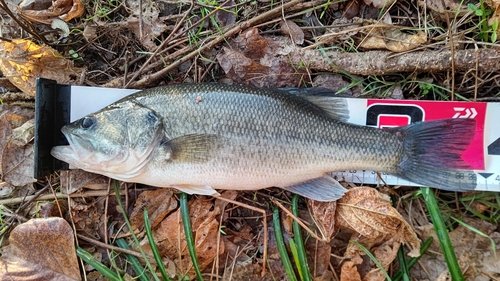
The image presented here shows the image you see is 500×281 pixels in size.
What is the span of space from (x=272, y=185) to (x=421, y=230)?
1247mm

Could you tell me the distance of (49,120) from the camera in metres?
3.07

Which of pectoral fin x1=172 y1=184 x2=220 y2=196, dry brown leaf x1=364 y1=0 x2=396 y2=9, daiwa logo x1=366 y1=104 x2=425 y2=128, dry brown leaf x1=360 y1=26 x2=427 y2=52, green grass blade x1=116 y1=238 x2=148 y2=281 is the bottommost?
green grass blade x1=116 y1=238 x2=148 y2=281

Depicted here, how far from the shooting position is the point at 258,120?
282 cm

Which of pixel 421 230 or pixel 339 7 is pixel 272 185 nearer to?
pixel 421 230

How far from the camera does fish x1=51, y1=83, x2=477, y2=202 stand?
2.78 m

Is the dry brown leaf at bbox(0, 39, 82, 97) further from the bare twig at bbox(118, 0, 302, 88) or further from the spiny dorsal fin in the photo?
the spiny dorsal fin

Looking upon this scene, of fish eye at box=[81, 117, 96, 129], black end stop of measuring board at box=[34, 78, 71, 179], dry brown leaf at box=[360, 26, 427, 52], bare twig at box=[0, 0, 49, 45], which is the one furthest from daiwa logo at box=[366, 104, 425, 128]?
bare twig at box=[0, 0, 49, 45]

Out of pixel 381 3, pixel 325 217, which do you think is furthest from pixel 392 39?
pixel 325 217

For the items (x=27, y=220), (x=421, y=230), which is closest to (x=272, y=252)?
(x=421, y=230)

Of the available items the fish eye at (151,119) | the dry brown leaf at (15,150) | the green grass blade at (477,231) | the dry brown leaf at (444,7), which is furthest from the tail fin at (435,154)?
the dry brown leaf at (15,150)

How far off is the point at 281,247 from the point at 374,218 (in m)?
0.75

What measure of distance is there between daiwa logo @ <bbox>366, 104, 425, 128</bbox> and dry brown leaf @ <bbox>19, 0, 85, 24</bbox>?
8.82ft

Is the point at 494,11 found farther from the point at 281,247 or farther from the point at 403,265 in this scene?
the point at 281,247

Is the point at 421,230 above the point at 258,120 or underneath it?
underneath
